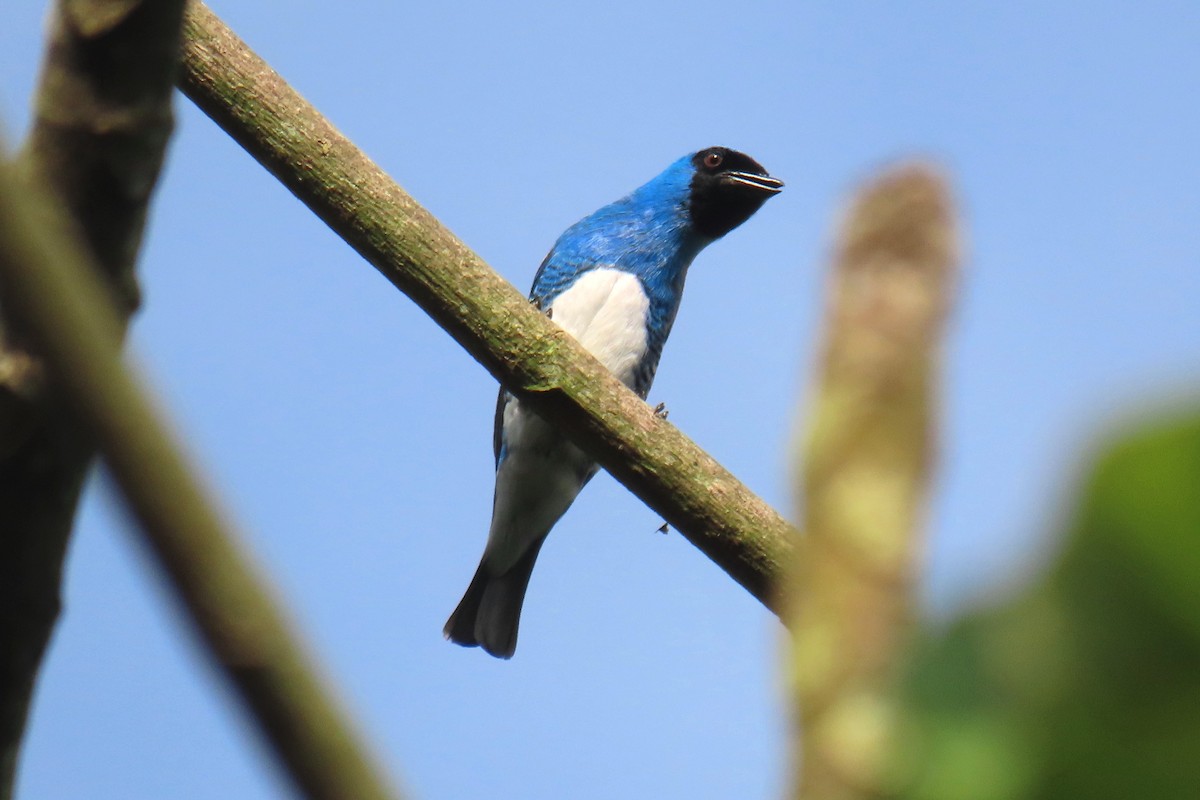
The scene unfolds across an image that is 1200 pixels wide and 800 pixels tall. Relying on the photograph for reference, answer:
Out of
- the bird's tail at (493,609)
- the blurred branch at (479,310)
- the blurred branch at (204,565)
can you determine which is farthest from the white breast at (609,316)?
the blurred branch at (204,565)

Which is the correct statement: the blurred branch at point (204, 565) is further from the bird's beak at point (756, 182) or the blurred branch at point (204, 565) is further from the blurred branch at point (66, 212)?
the bird's beak at point (756, 182)

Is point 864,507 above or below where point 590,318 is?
below

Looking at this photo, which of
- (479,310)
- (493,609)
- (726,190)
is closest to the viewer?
(479,310)

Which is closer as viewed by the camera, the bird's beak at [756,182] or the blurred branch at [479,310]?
the blurred branch at [479,310]

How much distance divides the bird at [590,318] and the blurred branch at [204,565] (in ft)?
22.6

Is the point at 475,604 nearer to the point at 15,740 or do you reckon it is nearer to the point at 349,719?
the point at 15,740

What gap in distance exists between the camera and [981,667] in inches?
24.5

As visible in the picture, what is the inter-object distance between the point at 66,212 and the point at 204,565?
80cm

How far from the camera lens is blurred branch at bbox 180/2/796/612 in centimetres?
402

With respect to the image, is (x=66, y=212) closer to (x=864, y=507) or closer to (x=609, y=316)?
(x=864, y=507)

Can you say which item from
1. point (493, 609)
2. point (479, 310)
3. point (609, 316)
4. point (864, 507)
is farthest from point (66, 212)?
point (493, 609)

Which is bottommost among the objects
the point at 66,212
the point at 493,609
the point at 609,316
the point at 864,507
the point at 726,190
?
the point at 864,507

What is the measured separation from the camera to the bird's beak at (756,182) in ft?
31.3

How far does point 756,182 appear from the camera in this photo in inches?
378
